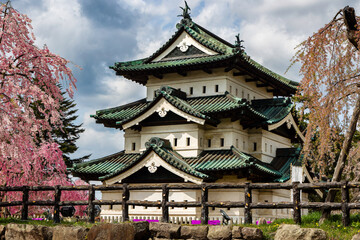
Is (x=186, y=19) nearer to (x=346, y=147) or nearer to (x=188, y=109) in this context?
(x=188, y=109)

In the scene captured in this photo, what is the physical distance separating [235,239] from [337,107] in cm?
548

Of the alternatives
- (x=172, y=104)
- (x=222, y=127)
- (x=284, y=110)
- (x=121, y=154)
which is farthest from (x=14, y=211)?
(x=284, y=110)

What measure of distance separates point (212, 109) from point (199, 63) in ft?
9.88

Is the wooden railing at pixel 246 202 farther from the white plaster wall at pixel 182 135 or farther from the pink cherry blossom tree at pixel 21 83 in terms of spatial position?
the white plaster wall at pixel 182 135

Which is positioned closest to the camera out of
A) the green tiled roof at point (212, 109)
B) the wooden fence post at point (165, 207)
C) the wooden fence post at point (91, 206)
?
the wooden fence post at point (165, 207)

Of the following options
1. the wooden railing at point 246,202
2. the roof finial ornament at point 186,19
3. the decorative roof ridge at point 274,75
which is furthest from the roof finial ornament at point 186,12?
the wooden railing at point 246,202

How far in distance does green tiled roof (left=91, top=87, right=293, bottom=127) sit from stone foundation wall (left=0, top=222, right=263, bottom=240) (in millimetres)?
11159

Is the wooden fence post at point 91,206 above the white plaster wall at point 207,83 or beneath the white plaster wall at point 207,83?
beneath

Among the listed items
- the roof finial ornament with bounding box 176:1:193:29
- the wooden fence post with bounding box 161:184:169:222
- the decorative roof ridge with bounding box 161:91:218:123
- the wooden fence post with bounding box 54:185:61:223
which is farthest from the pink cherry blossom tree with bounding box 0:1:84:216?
the roof finial ornament with bounding box 176:1:193:29

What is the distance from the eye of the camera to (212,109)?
27.5 metres

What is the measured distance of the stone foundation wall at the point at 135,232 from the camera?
1509 cm

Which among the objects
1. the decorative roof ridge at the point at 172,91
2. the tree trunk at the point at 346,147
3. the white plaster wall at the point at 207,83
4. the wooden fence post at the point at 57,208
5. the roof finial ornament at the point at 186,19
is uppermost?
the roof finial ornament at the point at 186,19

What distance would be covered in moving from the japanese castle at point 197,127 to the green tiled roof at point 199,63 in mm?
64

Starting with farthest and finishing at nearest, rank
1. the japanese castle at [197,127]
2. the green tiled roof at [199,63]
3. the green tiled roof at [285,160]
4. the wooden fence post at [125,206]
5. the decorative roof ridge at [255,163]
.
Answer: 1. the green tiled roof at [285,160]
2. the green tiled roof at [199,63]
3. the japanese castle at [197,127]
4. the decorative roof ridge at [255,163]
5. the wooden fence post at [125,206]
